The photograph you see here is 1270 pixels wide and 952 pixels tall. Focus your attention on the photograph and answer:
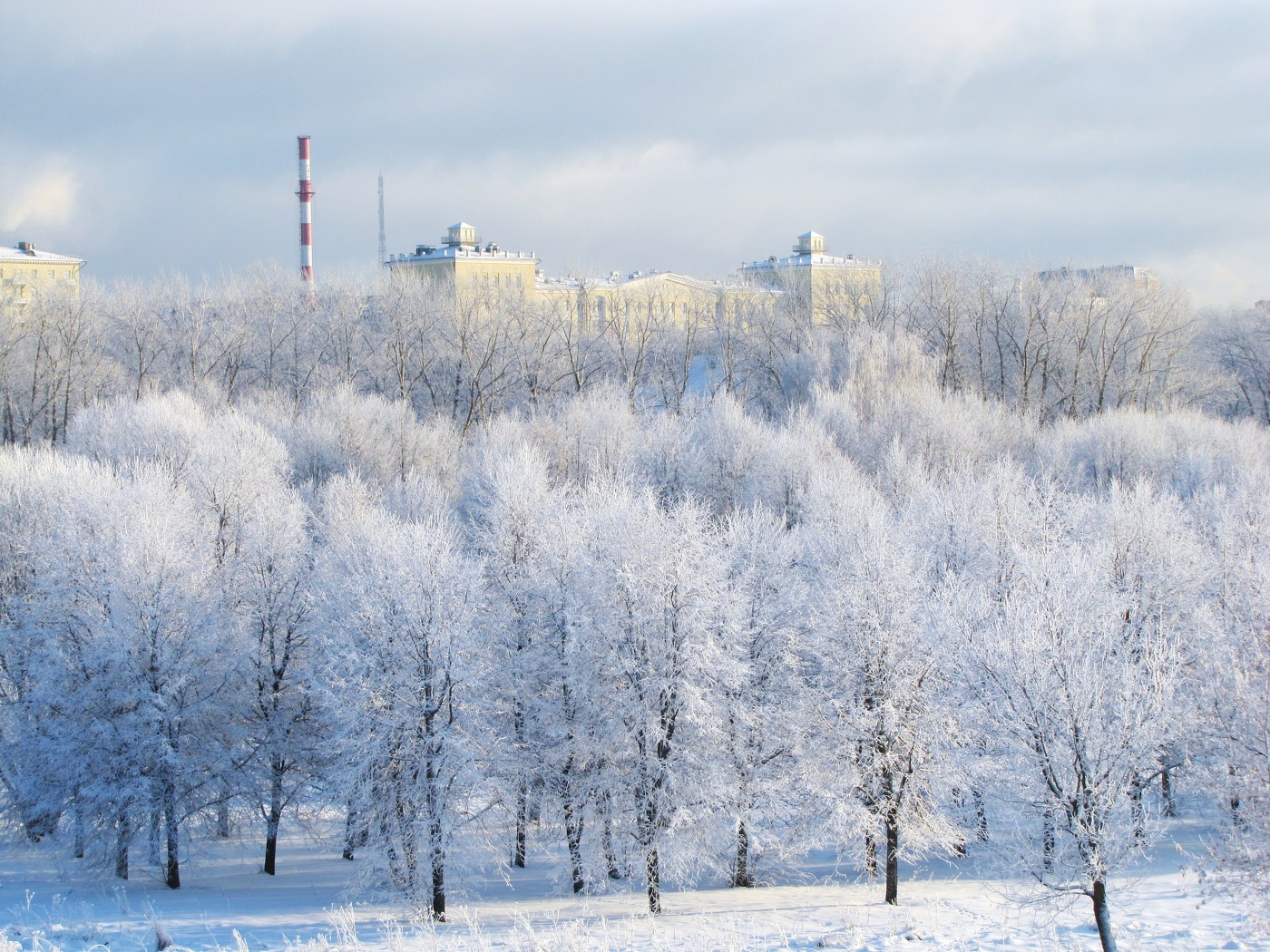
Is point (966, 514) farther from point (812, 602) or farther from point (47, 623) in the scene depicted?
point (47, 623)

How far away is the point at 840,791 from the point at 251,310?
5269 centimetres

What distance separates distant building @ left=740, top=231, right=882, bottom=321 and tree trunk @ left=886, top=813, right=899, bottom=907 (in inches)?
2008

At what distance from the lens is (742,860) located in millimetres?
23344

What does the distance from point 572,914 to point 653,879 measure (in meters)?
1.69

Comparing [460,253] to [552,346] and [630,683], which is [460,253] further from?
[630,683]

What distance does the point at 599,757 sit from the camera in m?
22.7

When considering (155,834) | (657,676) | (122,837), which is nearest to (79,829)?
(122,837)

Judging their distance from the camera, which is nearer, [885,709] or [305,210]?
[885,709]

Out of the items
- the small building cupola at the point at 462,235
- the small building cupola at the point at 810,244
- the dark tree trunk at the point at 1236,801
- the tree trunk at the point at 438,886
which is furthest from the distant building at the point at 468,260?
the dark tree trunk at the point at 1236,801

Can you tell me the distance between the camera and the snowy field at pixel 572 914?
16.5 meters

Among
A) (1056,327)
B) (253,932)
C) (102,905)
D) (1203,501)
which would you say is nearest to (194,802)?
(102,905)

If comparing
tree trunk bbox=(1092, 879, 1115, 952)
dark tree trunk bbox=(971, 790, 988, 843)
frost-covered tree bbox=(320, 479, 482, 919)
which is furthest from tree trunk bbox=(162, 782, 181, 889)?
tree trunk bbox=(1092, 879, 1115, 952)

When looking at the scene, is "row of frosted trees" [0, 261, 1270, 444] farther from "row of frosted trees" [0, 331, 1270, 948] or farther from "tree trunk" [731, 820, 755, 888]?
"tree trunk" [731, 820, 755, 888]

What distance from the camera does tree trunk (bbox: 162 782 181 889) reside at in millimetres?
23359
